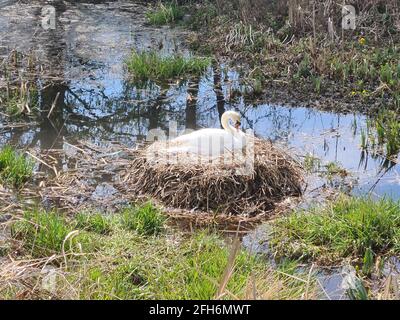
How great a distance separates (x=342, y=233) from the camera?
5559 millimetres

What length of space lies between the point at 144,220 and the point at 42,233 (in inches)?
33.3

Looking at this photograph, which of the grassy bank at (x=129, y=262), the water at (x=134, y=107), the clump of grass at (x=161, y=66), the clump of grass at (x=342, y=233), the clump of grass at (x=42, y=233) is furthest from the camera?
the clump of grass at (x=161, y=66)

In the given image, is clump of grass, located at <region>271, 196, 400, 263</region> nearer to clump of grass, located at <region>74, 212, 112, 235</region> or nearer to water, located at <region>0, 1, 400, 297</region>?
water, located at <region>0, 1, 400, 297</region>

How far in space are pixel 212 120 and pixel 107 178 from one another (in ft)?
7.17

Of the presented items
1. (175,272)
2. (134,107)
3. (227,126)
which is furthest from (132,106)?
(175,272)

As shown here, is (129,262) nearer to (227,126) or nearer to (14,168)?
(14,168)

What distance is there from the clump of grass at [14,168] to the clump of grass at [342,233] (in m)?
2.43

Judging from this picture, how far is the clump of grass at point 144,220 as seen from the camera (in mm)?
5745

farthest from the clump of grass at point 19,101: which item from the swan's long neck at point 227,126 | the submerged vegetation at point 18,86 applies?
the swan's long neck at point 227,126

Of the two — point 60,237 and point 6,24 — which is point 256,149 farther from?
point 6,24

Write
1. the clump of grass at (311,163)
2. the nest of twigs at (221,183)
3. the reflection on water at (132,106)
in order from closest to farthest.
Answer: the nest of twigs at (221,183) → the clump of grass at (311,163) → the reflection on water at (132,106)

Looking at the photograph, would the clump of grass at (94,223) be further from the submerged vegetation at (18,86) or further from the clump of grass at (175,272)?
the submerged vegetation at (18,86)

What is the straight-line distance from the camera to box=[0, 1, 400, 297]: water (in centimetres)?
771

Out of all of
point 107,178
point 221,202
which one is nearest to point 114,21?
point 107,178
